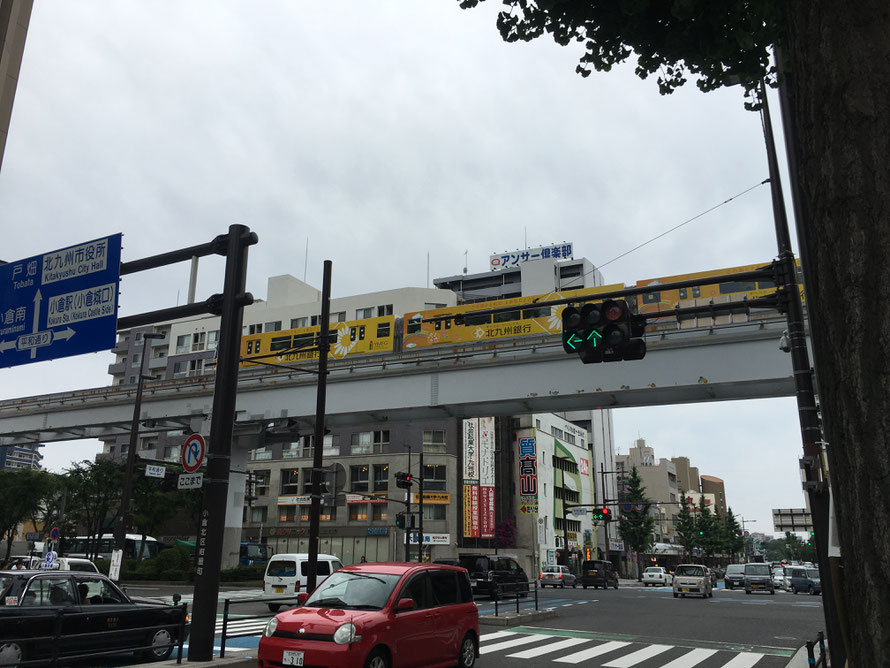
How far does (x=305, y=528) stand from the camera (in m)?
60.3

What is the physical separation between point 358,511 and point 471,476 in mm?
10004

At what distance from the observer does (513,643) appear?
51.0ft

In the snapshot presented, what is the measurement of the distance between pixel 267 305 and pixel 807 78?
266ft

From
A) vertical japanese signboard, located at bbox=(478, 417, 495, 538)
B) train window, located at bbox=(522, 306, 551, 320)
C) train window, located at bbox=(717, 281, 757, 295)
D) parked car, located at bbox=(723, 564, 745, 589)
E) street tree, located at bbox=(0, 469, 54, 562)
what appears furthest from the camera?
vertical japanese signboard, located at bbox=(478, 417, 495, 538)

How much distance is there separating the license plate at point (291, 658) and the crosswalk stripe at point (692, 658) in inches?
294

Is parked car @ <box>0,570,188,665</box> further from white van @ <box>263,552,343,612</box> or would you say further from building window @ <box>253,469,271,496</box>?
building window @ <box>253,469,271,496</box>

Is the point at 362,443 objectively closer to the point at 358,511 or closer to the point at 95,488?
the point at 358,511

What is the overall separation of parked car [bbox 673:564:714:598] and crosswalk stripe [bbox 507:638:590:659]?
2234 centimetres

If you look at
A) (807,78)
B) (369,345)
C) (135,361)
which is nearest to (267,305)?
Result: (135,361)

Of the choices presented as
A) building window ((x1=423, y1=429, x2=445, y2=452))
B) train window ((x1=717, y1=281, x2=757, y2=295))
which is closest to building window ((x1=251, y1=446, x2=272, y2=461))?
building window ((x1=423, y1=429, x2=445, y2=452))

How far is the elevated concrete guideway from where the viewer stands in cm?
2509

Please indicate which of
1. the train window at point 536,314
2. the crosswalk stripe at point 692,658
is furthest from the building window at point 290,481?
the crosswalk stripe at point 692,658

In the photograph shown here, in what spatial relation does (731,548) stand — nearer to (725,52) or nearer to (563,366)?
(563,366)

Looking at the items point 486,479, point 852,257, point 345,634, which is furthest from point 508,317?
point 852,257
